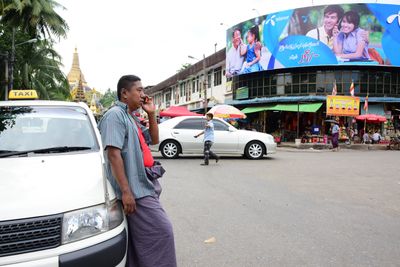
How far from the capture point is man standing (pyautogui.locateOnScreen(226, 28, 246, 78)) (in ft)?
113

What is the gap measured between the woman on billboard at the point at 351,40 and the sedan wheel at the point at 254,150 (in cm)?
1831

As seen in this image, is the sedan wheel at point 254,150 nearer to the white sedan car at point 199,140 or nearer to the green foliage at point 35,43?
the white sedan car at point 199,140

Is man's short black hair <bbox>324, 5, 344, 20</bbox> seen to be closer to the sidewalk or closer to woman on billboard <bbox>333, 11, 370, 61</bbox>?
woman on billboard <bbox>333, 11, 370, 61</bbox>

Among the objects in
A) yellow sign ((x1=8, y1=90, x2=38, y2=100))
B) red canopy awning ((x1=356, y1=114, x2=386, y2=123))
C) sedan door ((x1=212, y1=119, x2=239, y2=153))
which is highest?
red canopy awning ((x1=356, y1=114, x2=386, y2=123))

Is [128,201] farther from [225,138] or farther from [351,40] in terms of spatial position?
[351,40]

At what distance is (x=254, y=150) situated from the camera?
13.9 meters

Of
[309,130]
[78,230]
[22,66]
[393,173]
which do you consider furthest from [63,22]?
[78,230]

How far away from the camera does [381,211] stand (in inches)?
236

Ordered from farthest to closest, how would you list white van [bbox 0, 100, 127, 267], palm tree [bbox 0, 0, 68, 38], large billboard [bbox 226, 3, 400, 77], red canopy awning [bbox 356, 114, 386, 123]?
large billboard [bbox 226, 3, 400, 77]
red canopy awning [bbox 356, 114, 386, 123]
palm tree [bbox 0, 0, 68, 38]
white van [bbox 0, 100, 127, 267]

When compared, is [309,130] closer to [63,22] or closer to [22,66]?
[63,22]

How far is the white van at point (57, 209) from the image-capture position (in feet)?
7.63

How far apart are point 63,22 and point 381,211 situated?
923 inches

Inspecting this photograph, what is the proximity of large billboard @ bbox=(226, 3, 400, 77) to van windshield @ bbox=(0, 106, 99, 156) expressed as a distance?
90.7 feet

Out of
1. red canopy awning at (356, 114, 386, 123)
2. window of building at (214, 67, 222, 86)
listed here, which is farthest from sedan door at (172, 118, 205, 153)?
window of building at (214, 67, 222, 86)
